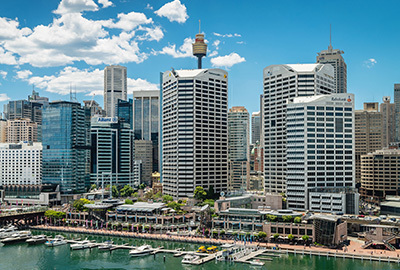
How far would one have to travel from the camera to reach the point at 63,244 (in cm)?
16925

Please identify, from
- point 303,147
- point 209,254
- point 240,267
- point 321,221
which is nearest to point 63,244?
point 209,254

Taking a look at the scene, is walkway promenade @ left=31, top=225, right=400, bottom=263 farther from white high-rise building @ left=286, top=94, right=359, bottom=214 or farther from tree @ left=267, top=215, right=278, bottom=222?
white high-rise building @ left=286, top=94, right=359, bottom=214

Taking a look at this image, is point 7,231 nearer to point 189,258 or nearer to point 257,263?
point 189,258

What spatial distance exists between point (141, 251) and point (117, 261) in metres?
9.65

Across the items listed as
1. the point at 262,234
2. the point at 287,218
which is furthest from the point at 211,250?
the point at 287,218

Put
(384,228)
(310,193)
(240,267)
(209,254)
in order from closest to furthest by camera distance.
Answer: (240,267) → (209,254) → (384,228) → (310,193)

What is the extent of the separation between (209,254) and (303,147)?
2929 inches

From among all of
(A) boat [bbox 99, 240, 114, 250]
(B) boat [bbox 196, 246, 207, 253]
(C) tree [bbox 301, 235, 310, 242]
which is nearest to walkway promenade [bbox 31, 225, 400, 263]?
(C) tree [bbox 301, 235, 310, 242]

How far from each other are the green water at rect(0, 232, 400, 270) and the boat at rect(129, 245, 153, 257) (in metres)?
2.03

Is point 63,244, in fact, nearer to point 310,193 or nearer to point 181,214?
point 181,214

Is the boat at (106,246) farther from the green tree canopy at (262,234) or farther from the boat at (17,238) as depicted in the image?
the green tree canopy at (262,234)

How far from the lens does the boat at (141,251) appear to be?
492 ft

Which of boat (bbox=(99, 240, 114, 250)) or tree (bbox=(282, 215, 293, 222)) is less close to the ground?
tree (bbox=(282, 215, 293, 222))

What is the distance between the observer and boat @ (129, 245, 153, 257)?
492 ft
